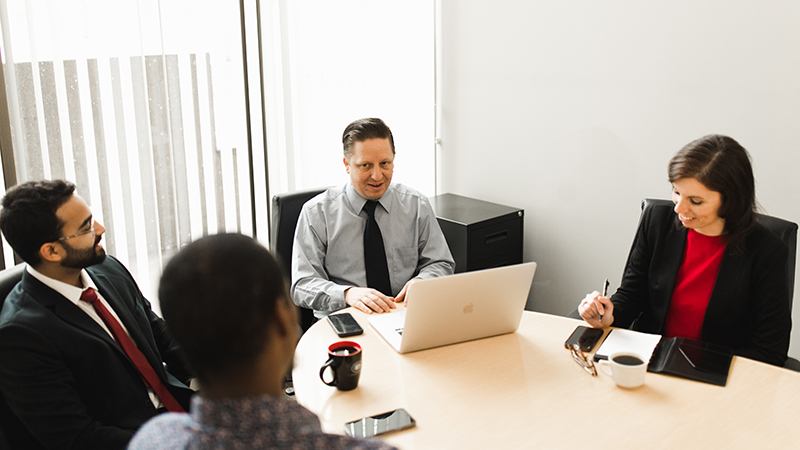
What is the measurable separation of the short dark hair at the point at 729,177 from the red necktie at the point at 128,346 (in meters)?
1.63

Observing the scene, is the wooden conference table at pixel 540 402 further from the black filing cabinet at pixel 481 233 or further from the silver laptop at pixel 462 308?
the black filing cabinet at pixel 481 233

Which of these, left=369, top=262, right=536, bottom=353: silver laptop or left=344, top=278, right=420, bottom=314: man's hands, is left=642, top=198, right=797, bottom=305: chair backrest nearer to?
left=369, top=262, right=536, bottom=353: silver laptop

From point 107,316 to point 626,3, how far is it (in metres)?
2.47

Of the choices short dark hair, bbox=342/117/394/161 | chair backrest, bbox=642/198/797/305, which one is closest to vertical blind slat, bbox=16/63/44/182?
short dark hair, bbox=342/117/394/161

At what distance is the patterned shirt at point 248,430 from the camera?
699 millimetres

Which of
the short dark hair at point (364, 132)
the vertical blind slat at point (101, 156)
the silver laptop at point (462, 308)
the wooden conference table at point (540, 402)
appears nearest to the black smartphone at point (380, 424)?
the wooden conference table at point (540, 402)

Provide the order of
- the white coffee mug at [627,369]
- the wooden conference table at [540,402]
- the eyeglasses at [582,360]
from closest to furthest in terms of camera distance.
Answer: the wooden conference table at [540,402] → the white coffee mug at [627,369] → the eyeglasses at [582,360]

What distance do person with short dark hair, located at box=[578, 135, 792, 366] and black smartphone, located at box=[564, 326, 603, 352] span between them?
38 millimetres

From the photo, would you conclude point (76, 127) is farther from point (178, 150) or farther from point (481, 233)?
point (481, 233)

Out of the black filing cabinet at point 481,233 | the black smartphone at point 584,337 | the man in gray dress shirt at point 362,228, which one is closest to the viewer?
the black smartphone at point 584,337

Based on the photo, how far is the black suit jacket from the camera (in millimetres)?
1452

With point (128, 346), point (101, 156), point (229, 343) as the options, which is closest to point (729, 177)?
point (229, 343)

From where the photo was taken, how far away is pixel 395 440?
4.21 ft

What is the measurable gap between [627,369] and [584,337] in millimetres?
271
